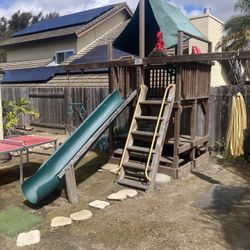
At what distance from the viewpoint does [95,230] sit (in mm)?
4203

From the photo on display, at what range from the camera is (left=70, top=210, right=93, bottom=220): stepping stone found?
4546 millimetres

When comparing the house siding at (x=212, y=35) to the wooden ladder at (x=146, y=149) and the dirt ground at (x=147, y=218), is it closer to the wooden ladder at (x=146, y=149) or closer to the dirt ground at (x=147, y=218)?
the wooden ladder at (x=146, y=149)

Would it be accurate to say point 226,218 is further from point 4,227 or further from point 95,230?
point 4,227

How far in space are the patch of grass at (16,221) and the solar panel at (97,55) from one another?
8916 millimetres

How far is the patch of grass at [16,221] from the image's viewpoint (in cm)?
420

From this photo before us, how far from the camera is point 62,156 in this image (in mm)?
5578

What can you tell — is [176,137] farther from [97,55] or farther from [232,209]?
[97,55]

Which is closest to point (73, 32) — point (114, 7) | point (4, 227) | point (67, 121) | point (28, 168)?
point (114, 7)

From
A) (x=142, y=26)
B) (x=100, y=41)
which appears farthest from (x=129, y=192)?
(x=100, y=41)

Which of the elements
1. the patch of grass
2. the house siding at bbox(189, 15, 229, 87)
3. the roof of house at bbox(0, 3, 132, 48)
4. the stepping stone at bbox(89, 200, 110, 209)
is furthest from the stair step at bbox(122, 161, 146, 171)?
the roof of house at bbox(0, 3, 132, 48)

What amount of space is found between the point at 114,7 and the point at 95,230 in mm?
14911

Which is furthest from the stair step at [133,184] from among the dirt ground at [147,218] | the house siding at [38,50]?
the house siding at [38,50]

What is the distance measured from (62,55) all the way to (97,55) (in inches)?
131

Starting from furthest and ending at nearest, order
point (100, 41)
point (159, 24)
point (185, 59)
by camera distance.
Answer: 1. point (100, 41)
2. point (159, 24)
3. point (185, 59)
